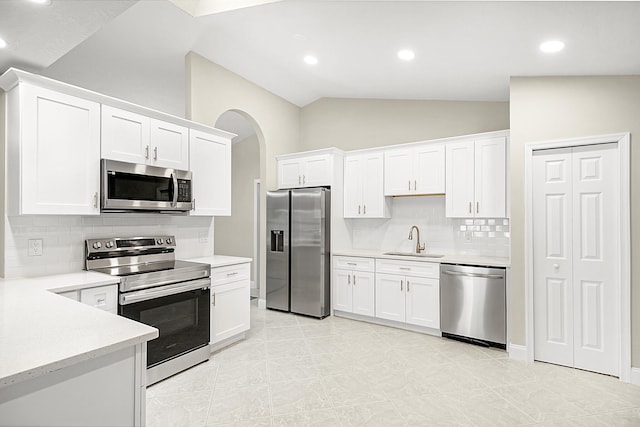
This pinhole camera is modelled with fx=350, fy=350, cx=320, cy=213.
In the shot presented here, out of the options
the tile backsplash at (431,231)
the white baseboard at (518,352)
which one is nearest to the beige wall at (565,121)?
the white baseboard at (518,352)

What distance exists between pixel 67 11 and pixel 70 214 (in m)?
1.43

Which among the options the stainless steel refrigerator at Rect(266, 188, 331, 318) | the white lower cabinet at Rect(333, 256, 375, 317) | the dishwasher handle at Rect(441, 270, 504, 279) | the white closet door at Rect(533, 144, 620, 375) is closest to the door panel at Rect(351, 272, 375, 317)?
the white lower cabinet at Rect(333, 256, 375, 317)

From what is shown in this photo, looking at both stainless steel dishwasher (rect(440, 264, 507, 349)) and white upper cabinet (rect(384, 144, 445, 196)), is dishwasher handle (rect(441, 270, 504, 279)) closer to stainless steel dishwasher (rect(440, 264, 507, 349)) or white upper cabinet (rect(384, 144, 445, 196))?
stainless steel dishwasher (rect(440, 264, 507, 349))

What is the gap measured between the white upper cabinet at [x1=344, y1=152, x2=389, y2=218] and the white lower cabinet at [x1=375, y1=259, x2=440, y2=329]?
2.49 feet

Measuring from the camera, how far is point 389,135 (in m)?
4.99

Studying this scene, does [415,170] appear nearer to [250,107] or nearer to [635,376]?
[250,107]

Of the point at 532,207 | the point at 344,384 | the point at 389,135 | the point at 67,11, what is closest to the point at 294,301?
the point at 344,384

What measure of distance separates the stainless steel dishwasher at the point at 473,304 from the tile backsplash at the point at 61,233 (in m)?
3.01

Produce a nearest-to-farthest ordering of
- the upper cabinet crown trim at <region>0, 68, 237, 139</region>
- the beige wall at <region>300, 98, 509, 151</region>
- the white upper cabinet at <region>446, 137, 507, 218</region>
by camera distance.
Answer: the upper cabinet crown trim at <region>0, 68, 237, 139</region>, the white upper cabinet at <region>446, 137, 507, 218</region>, the beige wall at <region>300, 98, 509, 151</region>

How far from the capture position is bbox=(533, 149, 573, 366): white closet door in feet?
10.4

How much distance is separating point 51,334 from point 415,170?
391 cm

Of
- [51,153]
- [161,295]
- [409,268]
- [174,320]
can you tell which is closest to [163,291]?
[161,295]

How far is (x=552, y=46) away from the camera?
2.68 meters

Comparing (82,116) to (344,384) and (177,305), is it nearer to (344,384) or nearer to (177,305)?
(177,305)
